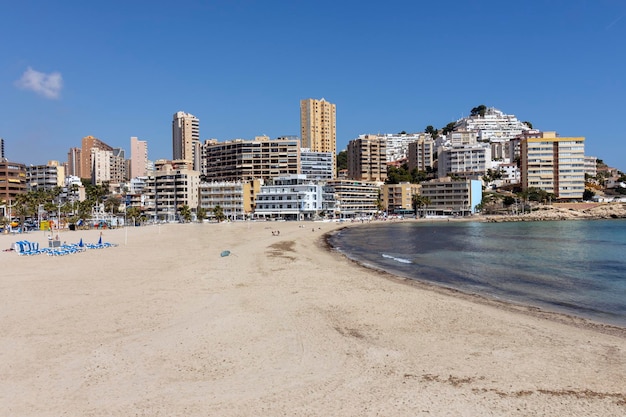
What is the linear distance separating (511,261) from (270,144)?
114644 millimetres

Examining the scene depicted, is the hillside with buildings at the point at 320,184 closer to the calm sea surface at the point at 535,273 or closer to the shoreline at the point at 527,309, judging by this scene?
the calm sea surface at the point at 535,273

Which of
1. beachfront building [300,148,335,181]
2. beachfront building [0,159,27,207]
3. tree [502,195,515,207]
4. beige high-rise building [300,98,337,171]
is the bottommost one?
tree [502,195,515,207]

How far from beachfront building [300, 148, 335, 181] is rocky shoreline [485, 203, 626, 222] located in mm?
57319

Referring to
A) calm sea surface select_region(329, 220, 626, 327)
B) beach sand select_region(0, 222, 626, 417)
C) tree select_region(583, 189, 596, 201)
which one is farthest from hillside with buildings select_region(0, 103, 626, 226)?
beach sand select_region(0, 222, 626, 417)

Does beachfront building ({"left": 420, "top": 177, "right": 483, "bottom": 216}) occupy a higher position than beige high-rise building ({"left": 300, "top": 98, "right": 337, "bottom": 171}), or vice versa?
beige high-rise building ({"left": 300, "top": 98, "right": 337, "bottom": 171})

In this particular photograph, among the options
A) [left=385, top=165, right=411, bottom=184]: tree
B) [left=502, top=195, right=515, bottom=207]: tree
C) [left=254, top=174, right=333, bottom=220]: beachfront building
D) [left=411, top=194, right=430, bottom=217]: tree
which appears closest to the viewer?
[left=254, top=174, right=333, bottom=220]: beachfront building

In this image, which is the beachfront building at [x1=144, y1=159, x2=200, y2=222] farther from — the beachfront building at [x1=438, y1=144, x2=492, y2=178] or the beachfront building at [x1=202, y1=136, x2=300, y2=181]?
the beachfront building at [x1=438, y1=144, x2=492, y2=178]

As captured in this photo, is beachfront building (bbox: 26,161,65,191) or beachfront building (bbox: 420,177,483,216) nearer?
beachfront building (bbox: 420,177,483,216)

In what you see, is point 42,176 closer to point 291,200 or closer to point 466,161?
point 291,200

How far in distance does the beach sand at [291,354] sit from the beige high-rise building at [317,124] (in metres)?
169

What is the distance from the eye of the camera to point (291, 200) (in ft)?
373

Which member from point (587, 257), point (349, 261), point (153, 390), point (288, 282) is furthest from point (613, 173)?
point (153, 390)

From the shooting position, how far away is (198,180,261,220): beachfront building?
118 meters

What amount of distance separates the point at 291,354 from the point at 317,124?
182 meters
